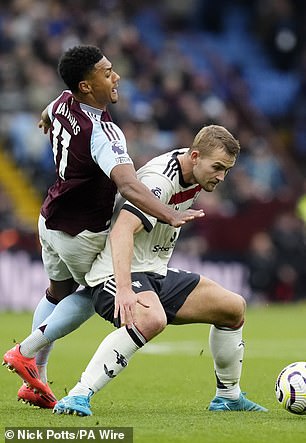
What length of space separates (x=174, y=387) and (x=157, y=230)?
1880 mm

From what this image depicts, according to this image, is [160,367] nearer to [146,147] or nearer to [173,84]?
[146,147]

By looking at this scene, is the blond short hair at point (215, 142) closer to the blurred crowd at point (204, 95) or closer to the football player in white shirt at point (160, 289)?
the football player in white shirt at point (160, 289)

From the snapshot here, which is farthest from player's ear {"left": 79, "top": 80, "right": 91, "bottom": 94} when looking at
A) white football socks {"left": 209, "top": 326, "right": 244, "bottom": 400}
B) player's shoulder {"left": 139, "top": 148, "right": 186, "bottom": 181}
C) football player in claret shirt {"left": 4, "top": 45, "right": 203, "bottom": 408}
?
white football socks {"left": 209, "top": 326, "right": 244, "bottom": 400}

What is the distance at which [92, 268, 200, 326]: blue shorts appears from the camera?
6023 millimetres

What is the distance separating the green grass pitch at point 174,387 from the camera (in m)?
5.43

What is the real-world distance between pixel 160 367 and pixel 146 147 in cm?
794

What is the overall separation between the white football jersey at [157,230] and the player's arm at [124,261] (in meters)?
0.19

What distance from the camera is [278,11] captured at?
71.3 feet

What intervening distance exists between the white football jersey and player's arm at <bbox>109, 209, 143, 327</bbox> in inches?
7.7

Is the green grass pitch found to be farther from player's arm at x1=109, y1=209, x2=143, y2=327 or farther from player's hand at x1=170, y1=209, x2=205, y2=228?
player's hand at x1=170, y1=209, x2=205, y2=228

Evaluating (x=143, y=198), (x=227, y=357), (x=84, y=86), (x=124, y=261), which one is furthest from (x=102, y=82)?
(x=227, y=357)

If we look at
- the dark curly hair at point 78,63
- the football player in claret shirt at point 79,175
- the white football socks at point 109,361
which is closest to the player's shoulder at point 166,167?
the football player in claret shirt at point 79,175

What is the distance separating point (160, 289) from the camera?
6.16 metres

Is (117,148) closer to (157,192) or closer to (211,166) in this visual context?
(157,192)
